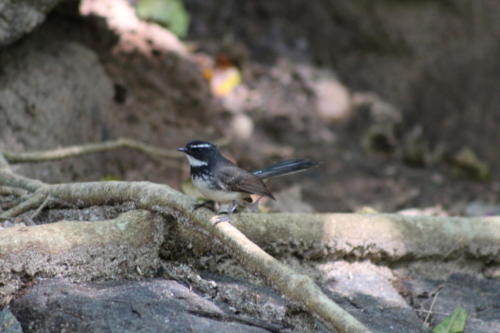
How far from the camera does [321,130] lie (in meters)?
9.98

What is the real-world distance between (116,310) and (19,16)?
3227 mm

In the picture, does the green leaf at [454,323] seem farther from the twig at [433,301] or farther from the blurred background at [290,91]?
the blurred background at [290,91]

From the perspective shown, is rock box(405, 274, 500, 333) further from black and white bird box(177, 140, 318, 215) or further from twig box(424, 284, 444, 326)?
black and white bird box(177, 140, 318, 215)

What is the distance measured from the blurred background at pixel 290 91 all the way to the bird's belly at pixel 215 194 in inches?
77.6

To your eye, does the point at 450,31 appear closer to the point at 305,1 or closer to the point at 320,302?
the point at 305,1

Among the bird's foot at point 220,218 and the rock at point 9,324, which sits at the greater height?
the bird's foot at point 220,218

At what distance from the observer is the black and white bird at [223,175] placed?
16.0 ft

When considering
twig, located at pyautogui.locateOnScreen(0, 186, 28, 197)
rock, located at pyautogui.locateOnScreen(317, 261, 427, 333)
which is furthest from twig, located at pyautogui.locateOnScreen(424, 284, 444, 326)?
twig, located at pyautogui.locateOnScreen(0, 186, 28, 197)

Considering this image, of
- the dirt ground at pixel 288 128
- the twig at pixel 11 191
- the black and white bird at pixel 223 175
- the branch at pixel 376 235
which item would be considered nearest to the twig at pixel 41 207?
the twig at pixel 11 191

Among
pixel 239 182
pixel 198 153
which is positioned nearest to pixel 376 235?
pixel 239 182

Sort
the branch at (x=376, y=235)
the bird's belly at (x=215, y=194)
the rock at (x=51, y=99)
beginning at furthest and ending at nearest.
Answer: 1. the rock at (x=51, y=99)
2. the bird's belly at (x=215, y=194)
3. the branch at (x=376, y=235)

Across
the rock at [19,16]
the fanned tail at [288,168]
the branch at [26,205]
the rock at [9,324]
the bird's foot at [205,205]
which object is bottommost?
the rock at [9,324]

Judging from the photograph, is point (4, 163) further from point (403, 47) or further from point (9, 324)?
point (403, 47)

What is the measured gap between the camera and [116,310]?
3553 millimetres
